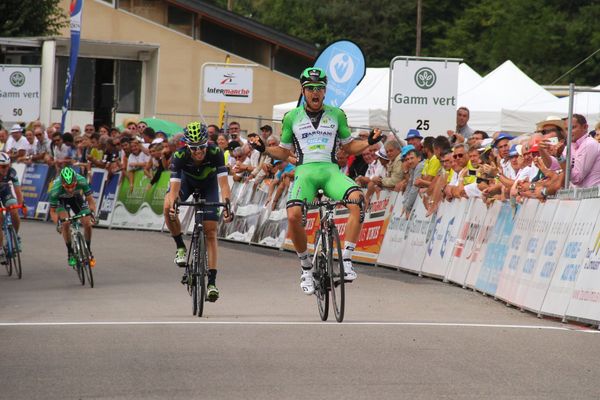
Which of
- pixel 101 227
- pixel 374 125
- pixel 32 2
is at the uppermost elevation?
pixel 32 2

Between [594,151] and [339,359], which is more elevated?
[594,151]

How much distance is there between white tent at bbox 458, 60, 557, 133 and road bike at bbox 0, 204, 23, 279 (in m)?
12.6

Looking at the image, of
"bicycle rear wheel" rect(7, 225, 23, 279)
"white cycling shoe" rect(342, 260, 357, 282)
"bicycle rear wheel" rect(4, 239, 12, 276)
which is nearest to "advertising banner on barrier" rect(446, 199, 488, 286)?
"white cycling shoe" rect(342, 260, 357, 282)

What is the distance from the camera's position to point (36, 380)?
30.2ft

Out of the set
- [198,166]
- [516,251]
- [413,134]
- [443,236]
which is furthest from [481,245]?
[198,166]

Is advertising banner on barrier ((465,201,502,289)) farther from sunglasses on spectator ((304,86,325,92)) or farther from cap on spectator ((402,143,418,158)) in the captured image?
sunglasses on spectator ((304,86,325,92))

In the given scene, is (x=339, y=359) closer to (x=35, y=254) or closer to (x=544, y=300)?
(x=544, y=300)

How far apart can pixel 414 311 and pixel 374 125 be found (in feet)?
57.5

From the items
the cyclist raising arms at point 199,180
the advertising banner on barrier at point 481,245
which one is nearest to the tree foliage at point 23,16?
the advertising banner on barrier at point 481,245

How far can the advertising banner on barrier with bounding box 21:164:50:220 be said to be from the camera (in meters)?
33.6

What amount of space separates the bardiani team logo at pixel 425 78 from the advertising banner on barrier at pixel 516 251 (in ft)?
16.9

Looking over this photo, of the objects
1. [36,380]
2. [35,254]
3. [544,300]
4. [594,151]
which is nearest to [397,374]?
[36,380]

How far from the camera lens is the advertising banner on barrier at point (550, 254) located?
14211mm

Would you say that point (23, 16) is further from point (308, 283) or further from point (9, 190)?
point (308, 283)
